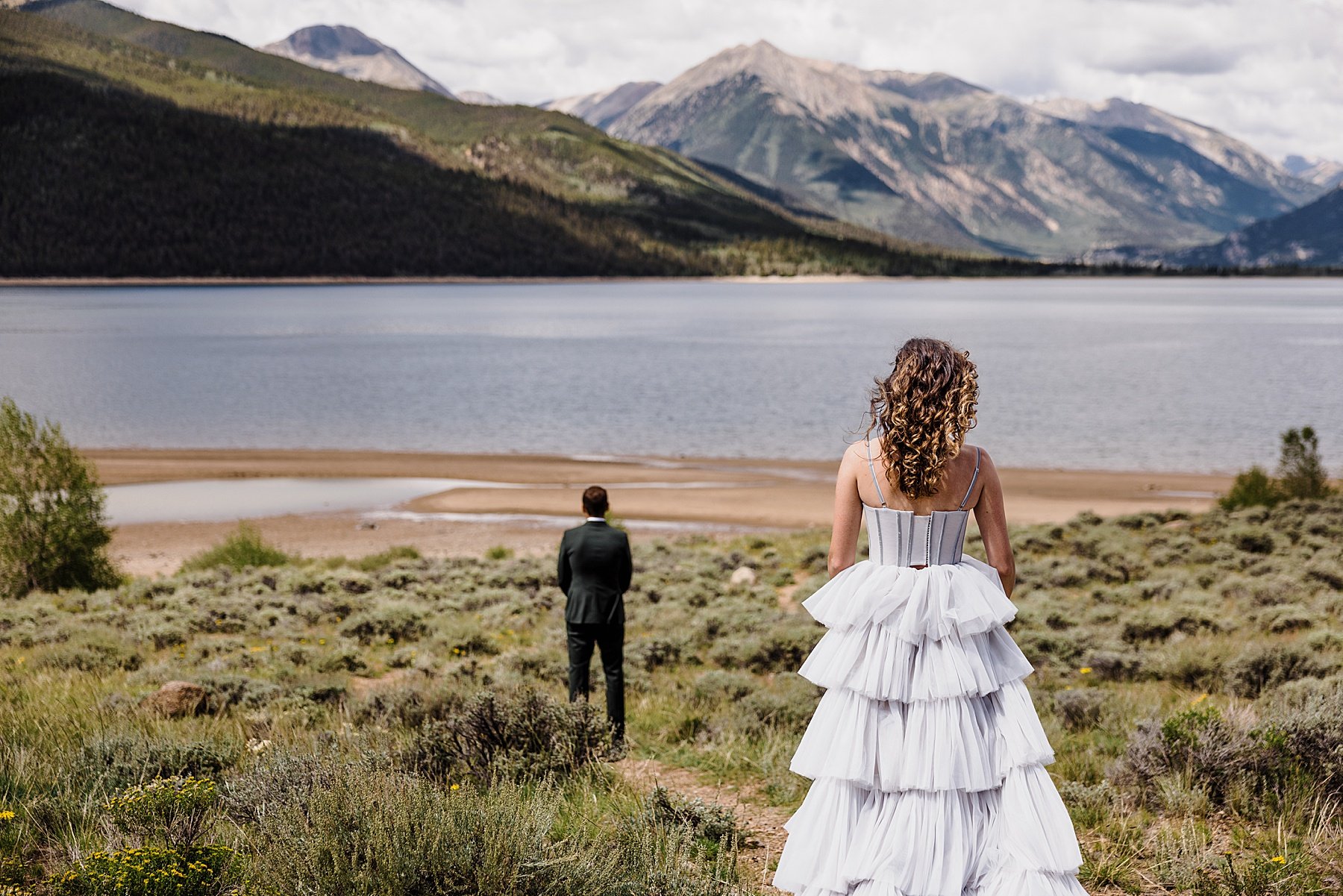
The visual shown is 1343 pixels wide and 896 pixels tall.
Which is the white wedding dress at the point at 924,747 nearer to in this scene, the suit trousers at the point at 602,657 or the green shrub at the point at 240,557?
the suit trousers at the point at 602,657

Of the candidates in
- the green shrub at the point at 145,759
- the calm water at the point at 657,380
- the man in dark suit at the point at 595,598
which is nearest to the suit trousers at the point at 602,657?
the man in dark suit at the point at 595,598

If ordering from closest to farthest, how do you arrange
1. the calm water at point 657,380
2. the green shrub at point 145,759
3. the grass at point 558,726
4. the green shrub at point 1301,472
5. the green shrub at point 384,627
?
the grass at point 558,726 → the green shrub at point 145,759 → the green shrub at point 384,627 → the green shrub at point 1301,472 → the calm water at point 657,380

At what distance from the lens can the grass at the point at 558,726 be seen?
13.3 feet

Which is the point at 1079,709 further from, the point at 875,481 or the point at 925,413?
the point at 925,413

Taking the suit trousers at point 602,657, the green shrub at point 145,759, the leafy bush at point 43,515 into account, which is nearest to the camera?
the green shrub at point 145,759

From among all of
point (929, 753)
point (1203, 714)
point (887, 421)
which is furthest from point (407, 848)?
point (1203, 714)

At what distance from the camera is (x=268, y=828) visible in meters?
3.93

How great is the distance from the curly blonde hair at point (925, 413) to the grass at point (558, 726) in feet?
6.07

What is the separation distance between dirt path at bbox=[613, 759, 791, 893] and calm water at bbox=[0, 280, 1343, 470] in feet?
102

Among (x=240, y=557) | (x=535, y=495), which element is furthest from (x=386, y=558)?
(x=535, y=495)

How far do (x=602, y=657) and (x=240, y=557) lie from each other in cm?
1313

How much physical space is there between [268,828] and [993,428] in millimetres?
41683

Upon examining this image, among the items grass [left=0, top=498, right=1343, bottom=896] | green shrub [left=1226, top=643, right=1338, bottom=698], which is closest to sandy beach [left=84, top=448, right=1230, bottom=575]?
grass [left=0, top=498, right=1343, bottom=896]

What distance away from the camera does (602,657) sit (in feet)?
23.5
